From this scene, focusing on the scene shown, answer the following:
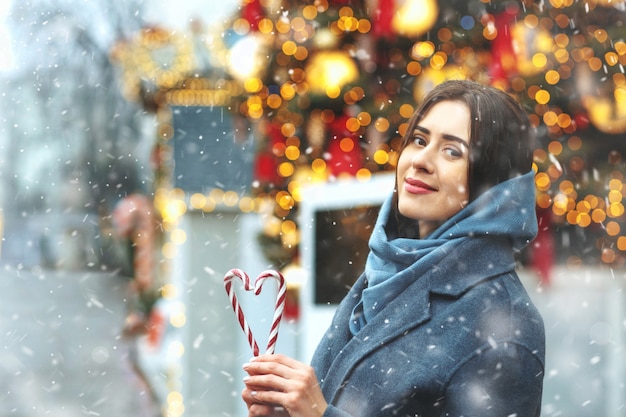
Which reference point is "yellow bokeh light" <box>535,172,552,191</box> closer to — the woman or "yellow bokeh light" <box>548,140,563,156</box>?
"yellow bokeh light" <box>548,140,563,156</box>

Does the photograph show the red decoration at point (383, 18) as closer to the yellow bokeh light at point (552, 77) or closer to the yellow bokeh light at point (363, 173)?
the yellow bokeh light at point (363, 173)

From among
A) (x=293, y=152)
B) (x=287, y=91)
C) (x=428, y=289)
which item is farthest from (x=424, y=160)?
(x=293, y=152)

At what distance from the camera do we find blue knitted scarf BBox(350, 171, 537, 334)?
2.32 meters

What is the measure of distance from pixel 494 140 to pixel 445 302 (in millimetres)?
410

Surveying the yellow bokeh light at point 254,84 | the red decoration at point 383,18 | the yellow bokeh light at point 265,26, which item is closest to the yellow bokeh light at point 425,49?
the red decoration at point 383,18

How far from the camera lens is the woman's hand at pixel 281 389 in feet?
7.10

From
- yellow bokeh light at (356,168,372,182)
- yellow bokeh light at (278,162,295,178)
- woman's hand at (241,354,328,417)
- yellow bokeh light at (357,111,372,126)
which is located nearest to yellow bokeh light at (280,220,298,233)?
yellow bokeh light at (278,162,295,178)

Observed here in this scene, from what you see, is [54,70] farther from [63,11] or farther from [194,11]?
[194,11]

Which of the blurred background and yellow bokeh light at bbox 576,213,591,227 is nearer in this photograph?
the blurred background

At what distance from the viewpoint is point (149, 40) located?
14.4 meters

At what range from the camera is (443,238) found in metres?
2.43

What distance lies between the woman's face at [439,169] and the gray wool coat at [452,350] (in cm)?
13

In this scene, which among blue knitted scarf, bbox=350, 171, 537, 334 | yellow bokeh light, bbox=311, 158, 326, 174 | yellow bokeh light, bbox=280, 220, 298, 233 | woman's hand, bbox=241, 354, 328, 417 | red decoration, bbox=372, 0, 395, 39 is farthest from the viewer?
yellow bokeh light, bbox=280, 220, 298, 233

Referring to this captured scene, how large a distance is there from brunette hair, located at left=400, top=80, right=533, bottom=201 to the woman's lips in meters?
0.10
